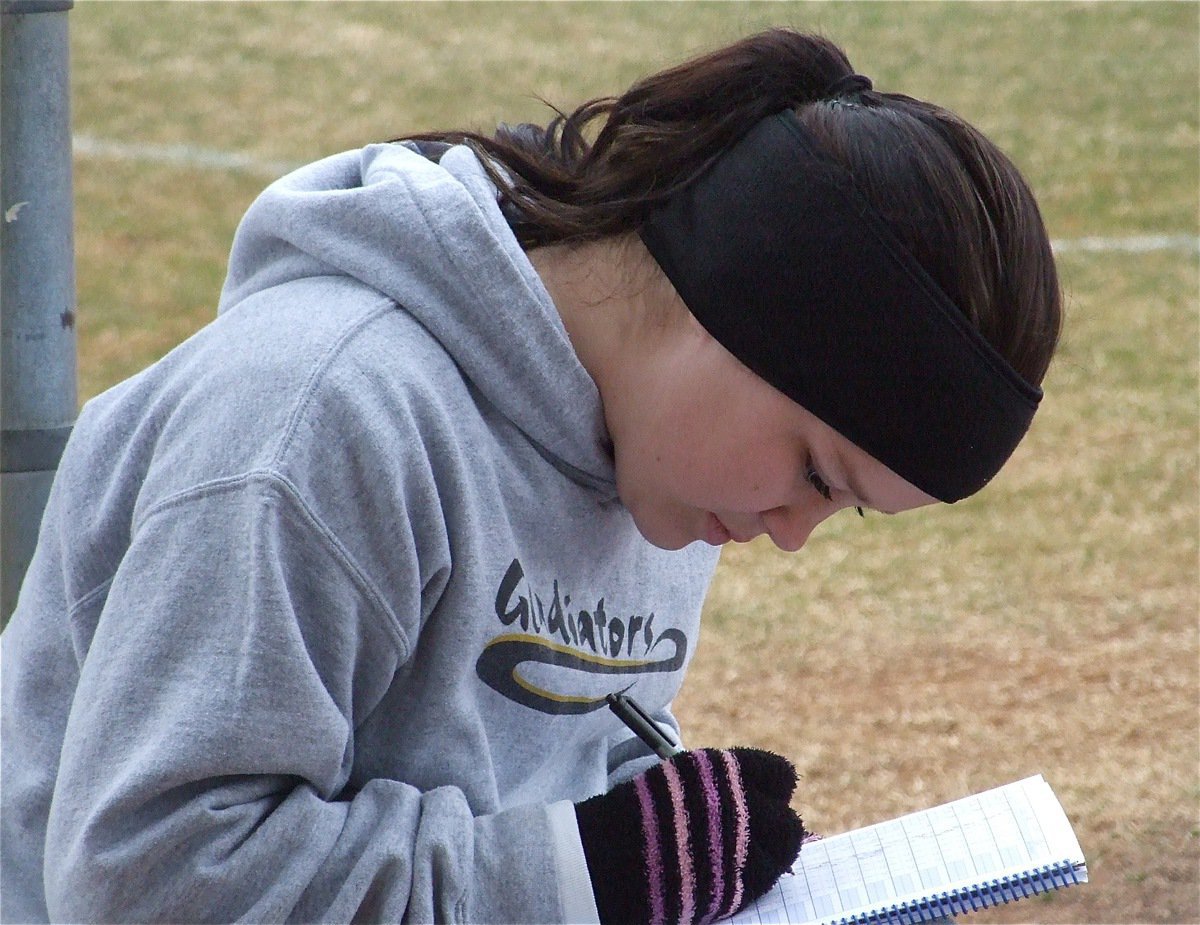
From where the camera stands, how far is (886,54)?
699cm

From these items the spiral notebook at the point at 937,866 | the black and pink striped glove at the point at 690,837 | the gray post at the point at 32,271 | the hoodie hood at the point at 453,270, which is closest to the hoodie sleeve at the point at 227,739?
the black and pink striped glove at the point at 690,837

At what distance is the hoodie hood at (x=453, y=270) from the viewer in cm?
135

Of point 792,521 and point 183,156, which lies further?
point 183,156

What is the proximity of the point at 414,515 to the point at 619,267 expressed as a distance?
0.95 ft

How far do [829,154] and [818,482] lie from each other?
0.91 feet

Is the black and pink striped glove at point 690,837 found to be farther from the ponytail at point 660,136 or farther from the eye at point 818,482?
the ponytail at point 660,136

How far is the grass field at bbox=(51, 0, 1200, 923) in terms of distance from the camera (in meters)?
2.94

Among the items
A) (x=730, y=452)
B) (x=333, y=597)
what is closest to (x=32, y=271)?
(x=333, y=597)

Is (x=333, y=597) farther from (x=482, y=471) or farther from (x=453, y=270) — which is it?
(x=453, y=270)

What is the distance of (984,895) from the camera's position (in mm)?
1357

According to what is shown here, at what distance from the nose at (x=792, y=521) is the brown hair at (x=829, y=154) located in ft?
0.69

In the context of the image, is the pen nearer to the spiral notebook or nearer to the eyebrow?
the spiral notebook

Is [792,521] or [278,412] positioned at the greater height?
[278,412]

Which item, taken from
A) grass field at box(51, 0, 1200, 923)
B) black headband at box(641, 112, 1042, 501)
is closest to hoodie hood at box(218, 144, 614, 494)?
black headband at box(641, 112, 1042, 501)
